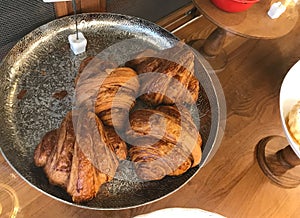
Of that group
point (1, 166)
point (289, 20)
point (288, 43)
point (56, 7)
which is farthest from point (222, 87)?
point (1, 166)

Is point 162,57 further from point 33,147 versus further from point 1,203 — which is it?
point 1,203

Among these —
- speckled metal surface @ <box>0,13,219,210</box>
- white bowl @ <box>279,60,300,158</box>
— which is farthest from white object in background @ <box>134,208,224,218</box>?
white bowl @ <box>279,60,300,158</box>

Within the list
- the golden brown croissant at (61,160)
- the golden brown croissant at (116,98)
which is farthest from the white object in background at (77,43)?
the golden brown croissant at (61,160)

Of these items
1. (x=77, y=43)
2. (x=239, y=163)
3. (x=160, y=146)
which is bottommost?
(x=239, y=163)

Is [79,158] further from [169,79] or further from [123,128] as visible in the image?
[169,79]

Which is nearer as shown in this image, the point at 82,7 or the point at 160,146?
the point at 160,146

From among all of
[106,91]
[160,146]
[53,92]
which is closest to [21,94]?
[53,92]
